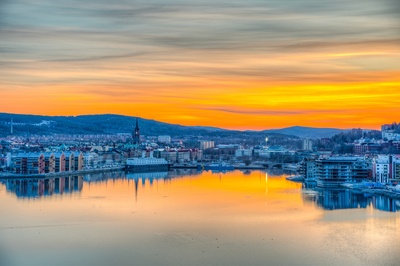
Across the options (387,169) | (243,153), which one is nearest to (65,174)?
(387,169)

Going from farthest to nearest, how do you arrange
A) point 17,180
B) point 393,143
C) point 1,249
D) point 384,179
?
point 393,143, point 17,180, point 384,179, point 1,249

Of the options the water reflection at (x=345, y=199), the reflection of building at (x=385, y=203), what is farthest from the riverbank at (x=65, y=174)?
the reflection of building at (x=385, y=203)

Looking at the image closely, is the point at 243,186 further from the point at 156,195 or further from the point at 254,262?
the point at 254,262

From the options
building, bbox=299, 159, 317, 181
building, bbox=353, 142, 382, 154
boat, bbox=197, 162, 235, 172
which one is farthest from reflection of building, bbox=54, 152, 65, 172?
building, bbox=353, 142, 382, 154

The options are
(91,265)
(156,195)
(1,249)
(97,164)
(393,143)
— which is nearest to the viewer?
(91,265)

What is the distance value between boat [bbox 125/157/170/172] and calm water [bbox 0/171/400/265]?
706 centimetres

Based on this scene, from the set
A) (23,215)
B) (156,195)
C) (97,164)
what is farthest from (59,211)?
(97,164)

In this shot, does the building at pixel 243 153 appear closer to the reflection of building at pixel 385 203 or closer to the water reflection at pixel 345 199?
the water reflection at pixel 345 199

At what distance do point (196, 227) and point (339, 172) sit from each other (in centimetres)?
557

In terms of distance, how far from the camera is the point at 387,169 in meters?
11.5

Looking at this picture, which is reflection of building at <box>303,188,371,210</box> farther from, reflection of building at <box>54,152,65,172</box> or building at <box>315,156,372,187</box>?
reflection of building at <box>54,152,65,172</box>

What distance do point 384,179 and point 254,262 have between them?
6.56 meters

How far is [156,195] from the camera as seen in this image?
32.1 feet

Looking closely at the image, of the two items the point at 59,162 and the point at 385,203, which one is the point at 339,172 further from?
the point at 59,162
